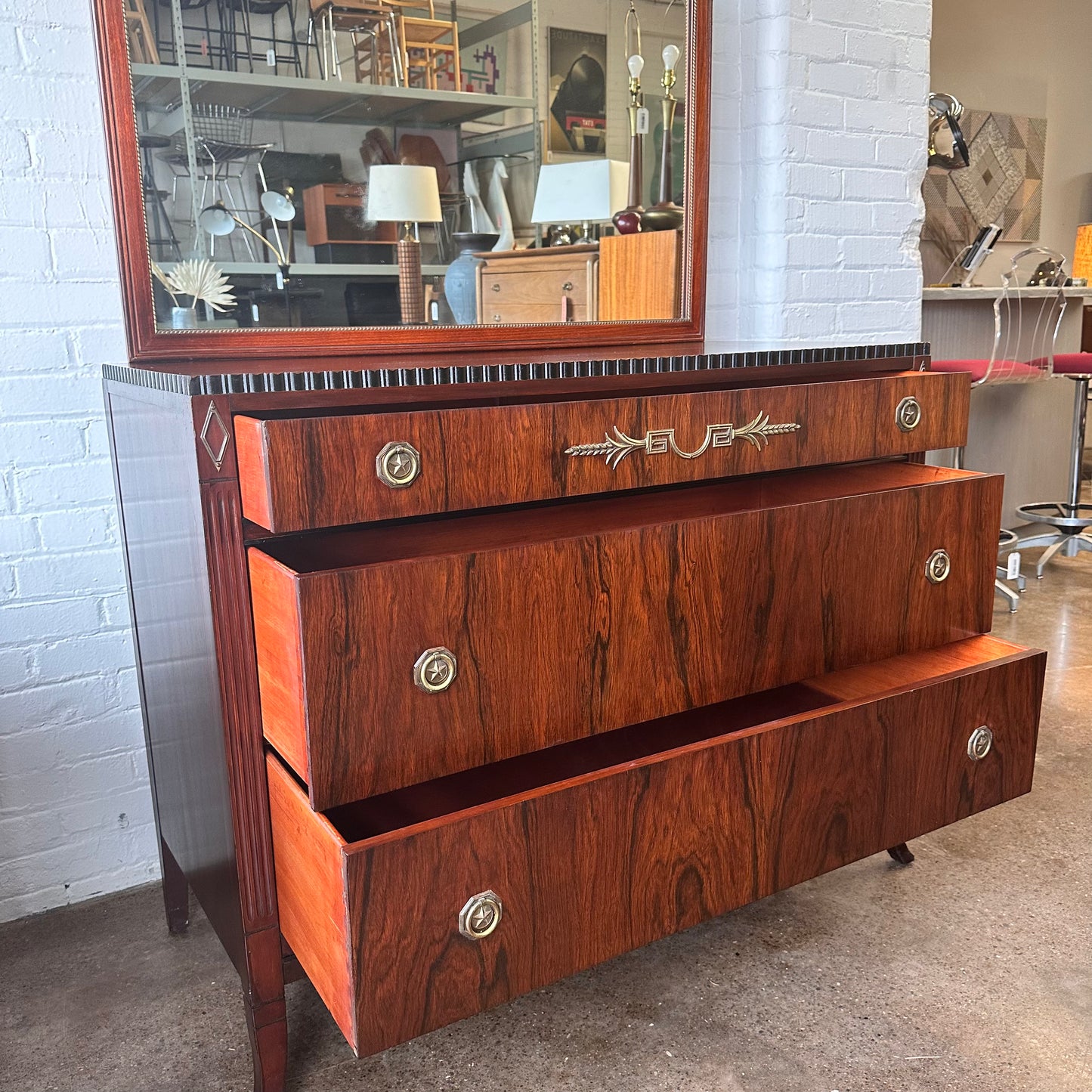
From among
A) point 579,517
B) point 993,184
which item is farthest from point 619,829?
point 993,184

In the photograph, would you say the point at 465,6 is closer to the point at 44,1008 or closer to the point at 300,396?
the point at 300,396

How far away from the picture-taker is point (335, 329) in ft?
5.20

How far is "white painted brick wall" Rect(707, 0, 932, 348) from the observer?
202cm

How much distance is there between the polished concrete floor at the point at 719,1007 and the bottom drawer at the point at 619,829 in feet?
0.79

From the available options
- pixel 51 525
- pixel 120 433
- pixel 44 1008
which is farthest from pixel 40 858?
pixel 120 433

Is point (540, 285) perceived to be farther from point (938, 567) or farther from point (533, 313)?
point (938, 567)

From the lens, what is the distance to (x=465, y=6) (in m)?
1.63

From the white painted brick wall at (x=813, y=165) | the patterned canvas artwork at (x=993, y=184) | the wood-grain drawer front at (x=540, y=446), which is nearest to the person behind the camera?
the wood-grain drawer front at (x=540, y=446)

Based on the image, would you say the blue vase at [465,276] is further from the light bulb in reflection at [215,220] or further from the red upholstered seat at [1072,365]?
the red upholstered seat at [1072,365]

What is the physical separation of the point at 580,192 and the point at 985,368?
2127mm

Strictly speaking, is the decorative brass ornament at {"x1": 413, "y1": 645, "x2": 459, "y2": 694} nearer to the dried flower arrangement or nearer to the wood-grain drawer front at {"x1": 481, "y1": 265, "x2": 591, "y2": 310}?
the dried flower arrangement

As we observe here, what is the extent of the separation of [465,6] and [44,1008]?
5.35 ft

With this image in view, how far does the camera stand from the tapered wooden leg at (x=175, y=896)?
1.56m

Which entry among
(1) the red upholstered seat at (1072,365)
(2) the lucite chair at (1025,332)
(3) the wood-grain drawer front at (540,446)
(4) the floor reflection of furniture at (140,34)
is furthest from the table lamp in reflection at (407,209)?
(1) the red upholstered seat at (1072,365)
